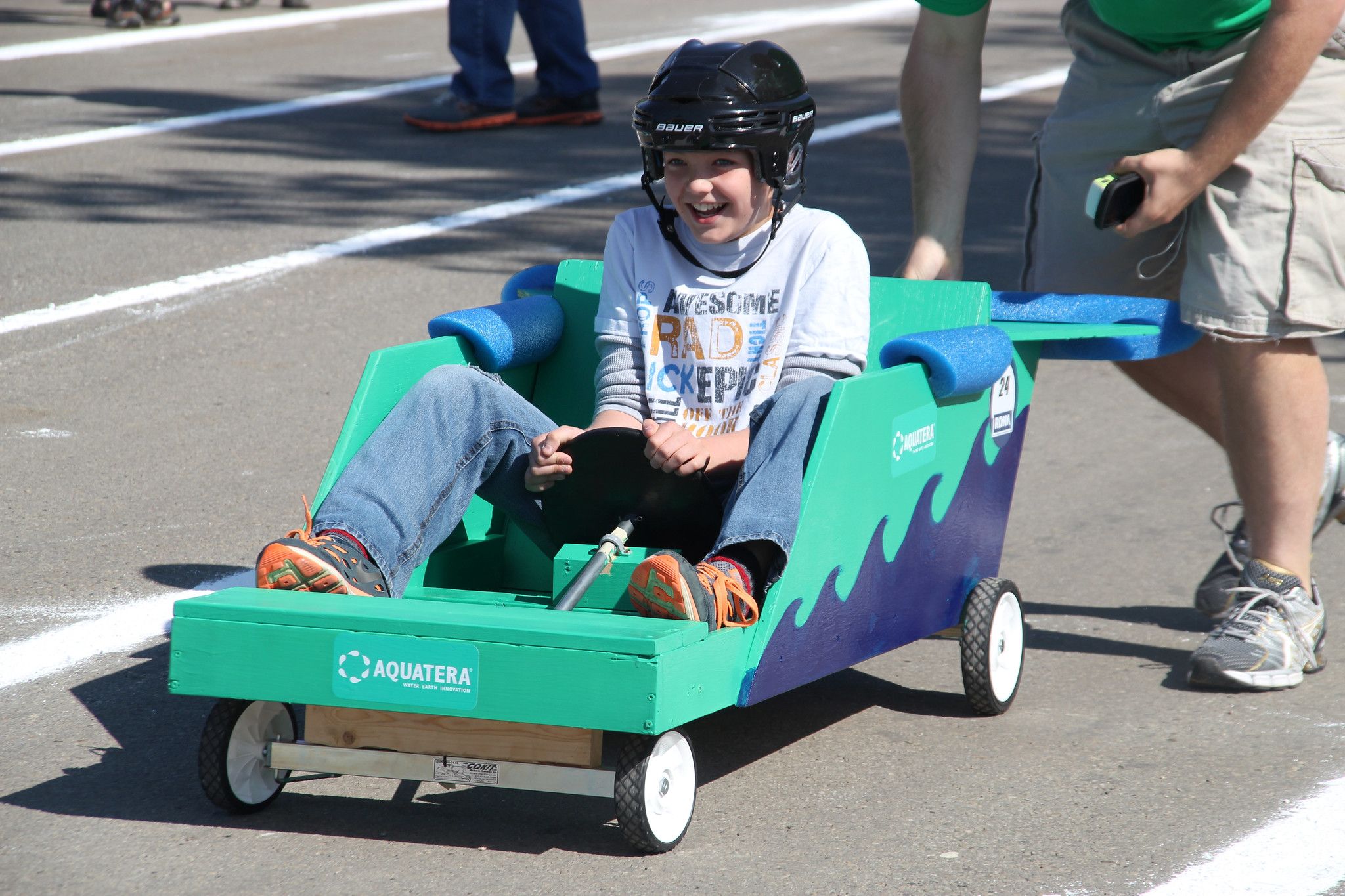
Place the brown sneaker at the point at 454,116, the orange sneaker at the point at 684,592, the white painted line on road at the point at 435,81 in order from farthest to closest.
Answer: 1. the brown sneaker at the point at 454,116
2. the white painted line on road at the point at 435,81
3. the orange sneaker at the point at 684,592

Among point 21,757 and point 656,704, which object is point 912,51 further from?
point 21,757

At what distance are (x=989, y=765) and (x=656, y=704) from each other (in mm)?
981

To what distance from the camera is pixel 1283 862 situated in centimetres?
304

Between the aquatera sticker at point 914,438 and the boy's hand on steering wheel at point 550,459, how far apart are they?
661 mm

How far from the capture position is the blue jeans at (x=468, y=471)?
10.7 feet

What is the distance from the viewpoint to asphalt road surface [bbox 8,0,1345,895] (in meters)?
3.04

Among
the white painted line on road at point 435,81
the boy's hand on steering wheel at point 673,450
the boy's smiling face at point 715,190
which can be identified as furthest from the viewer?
the white painted line on road at point 435,81

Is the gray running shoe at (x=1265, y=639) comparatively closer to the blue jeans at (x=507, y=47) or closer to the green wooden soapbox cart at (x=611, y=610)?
the green wooden soapbox cart at (x=611, y=610)

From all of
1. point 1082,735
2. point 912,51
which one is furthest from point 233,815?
point 912,51

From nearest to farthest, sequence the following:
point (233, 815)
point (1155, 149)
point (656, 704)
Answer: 1. point (656, 704)
2. point (233, 815)
3. point (1155, 149)

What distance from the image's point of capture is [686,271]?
3854mm

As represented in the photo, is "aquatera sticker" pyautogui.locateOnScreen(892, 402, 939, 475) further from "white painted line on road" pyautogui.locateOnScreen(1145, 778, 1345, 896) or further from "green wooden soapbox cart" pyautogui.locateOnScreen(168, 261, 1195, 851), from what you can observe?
"white painted line on road" pyautogui.locateOnScreen(1145, 778, 1345, 896)

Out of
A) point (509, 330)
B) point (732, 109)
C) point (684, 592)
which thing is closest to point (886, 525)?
point (684, 592)

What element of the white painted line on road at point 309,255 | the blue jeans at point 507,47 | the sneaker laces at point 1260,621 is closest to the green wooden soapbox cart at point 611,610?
the sneaker laces at point 1260,621
